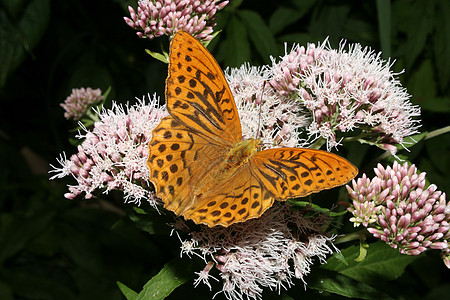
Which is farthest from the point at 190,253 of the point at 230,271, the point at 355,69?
the point at 355,69

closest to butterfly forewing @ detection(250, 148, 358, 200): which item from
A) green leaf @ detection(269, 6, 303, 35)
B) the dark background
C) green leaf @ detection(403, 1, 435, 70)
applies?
the dark background

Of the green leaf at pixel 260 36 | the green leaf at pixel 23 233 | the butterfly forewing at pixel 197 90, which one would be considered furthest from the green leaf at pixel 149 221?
the green leaf at pixel 23 233

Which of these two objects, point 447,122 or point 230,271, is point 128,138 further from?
point 447,122

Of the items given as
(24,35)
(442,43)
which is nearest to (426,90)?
(442,43)

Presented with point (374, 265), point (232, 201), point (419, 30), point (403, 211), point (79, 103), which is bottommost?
point (374, 265)

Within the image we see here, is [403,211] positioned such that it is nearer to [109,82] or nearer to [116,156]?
[116,156]

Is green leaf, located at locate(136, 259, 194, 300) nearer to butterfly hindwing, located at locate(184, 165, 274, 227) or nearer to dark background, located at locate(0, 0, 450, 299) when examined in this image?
butterfly hindwing, located at locate(184, 165, 274, 227)
